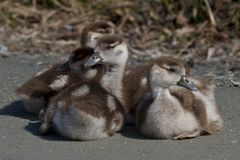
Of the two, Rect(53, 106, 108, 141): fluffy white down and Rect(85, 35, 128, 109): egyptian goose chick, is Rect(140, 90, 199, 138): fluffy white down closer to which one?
Rect(53, 106, 108, 141): fluffy white down

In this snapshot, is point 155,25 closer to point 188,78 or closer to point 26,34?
point 26,34

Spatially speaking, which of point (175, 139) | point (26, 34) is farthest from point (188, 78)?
point (26, 34)

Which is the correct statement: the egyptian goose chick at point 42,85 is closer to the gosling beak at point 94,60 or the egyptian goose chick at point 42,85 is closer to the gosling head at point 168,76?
the gosling beak at point 94,60

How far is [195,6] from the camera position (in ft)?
33.7

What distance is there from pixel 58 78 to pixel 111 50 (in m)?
0.44

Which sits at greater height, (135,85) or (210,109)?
(210,109)

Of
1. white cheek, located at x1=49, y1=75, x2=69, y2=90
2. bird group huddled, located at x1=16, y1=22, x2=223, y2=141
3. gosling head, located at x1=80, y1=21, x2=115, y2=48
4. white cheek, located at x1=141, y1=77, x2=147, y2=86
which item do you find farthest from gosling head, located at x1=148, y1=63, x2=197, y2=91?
gosling head, located at x1=80, y1=21, x2=115, y2=48

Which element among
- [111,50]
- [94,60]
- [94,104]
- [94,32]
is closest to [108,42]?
[111,50]

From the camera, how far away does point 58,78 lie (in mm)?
6715

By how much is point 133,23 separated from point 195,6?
73 cm

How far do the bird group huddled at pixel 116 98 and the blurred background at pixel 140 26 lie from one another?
2.42 metres

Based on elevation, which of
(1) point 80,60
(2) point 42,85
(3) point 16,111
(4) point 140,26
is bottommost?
(4) point 140,26

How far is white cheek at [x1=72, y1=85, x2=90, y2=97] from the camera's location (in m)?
6.18

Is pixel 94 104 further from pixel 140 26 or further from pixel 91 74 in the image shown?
pixel 140 26
